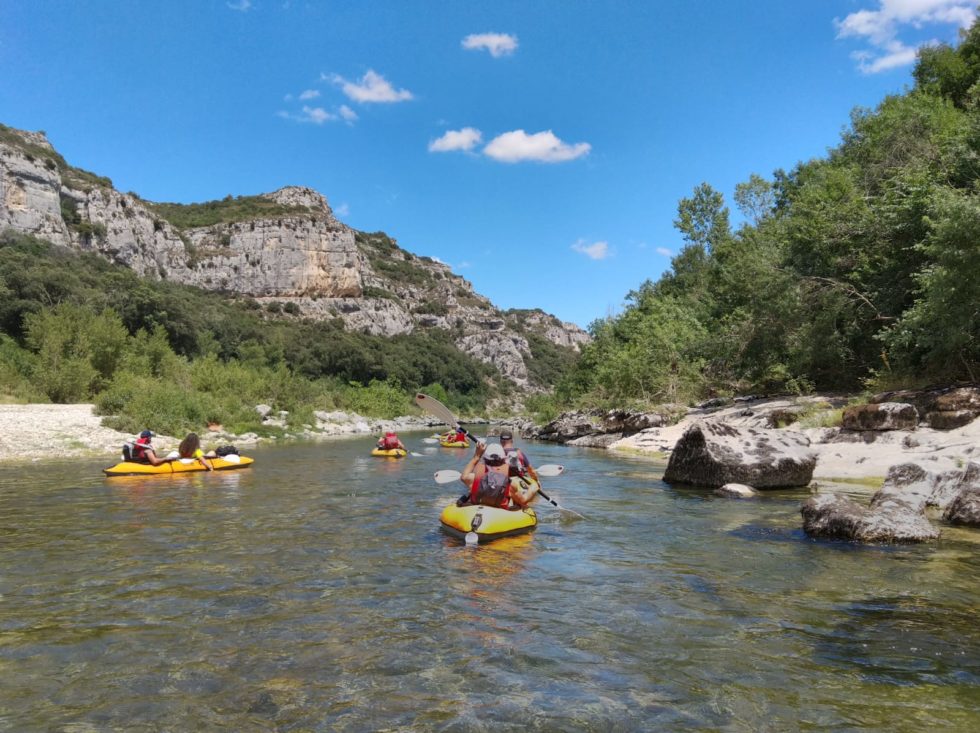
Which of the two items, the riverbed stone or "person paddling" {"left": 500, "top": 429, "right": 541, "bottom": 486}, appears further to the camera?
the riverbed stone

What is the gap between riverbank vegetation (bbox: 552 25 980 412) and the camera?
42.3ft

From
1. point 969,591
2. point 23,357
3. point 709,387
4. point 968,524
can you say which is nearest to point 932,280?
point 968,524

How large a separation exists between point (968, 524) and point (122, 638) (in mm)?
9728

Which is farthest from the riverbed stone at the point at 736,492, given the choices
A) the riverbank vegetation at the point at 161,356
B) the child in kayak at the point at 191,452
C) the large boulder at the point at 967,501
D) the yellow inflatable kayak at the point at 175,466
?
the riverbank vegetation at the point at 161,356

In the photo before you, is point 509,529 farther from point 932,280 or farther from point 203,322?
point 203,322

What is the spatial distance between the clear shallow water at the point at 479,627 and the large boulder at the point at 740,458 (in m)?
2.66

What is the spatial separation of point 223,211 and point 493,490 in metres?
97.1

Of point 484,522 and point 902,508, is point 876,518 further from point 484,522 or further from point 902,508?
point 484,522

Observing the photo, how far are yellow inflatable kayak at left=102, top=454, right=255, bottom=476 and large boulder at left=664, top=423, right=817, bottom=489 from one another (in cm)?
1146

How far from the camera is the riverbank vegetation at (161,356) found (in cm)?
2606

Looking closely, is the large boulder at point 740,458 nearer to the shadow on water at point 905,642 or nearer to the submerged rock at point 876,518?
the submerged rock at point 876,518

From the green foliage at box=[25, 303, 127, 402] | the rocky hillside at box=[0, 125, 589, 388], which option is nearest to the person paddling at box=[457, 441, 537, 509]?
the green foliage at box=[25, 303, 127, 402]

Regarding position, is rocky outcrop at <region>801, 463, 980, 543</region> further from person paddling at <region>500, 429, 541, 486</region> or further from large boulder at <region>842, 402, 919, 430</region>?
person paddling at <region>500, 429, 541, 486</region>

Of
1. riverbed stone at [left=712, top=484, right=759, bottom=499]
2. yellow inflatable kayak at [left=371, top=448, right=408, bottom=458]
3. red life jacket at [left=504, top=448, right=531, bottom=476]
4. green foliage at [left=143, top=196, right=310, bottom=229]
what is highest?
green foliage at [left=143, top=196, right=310, bottom=229]
